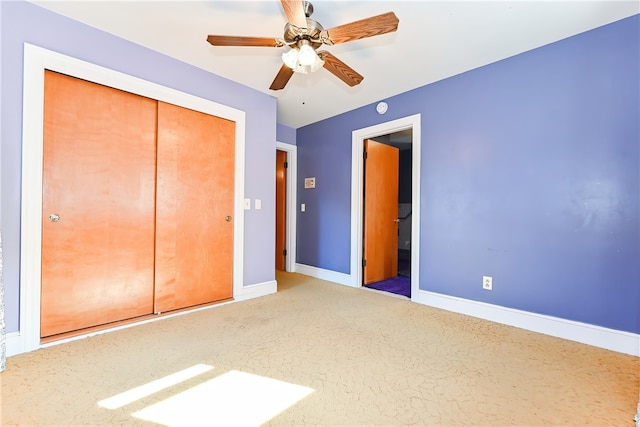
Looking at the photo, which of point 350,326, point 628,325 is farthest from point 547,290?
point 350,326

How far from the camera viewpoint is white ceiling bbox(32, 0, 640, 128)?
1868 millimetres

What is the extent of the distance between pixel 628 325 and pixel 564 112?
1666 mm

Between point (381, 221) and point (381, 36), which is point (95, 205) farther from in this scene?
point (381, 221)

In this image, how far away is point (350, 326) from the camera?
2.36 meters

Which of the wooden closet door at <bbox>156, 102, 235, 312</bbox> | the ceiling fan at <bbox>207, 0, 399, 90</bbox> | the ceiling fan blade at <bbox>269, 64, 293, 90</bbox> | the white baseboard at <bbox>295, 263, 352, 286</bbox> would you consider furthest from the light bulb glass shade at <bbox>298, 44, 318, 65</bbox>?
the white baseboard at <bbox>295, 263, 352, 286</bbox>

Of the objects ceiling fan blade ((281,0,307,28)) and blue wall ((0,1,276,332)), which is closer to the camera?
ceiling fan blade ((281,0,307,28))

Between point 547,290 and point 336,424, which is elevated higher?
point 547,290

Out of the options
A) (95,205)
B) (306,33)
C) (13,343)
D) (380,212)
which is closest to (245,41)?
(306,33)

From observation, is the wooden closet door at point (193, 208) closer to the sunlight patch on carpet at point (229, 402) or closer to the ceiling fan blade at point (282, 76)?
the ceiling fan blade at point (282, 76)

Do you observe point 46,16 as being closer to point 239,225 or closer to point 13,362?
point 239,225

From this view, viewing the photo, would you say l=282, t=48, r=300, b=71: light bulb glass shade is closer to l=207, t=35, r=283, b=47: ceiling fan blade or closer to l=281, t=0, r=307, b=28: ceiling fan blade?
l=207, t=35, r=283, b=47: ceiling fan blade

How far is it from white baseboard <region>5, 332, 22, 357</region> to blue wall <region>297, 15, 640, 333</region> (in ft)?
11.2

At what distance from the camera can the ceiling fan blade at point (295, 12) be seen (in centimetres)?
147

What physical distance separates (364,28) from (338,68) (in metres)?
0.46
